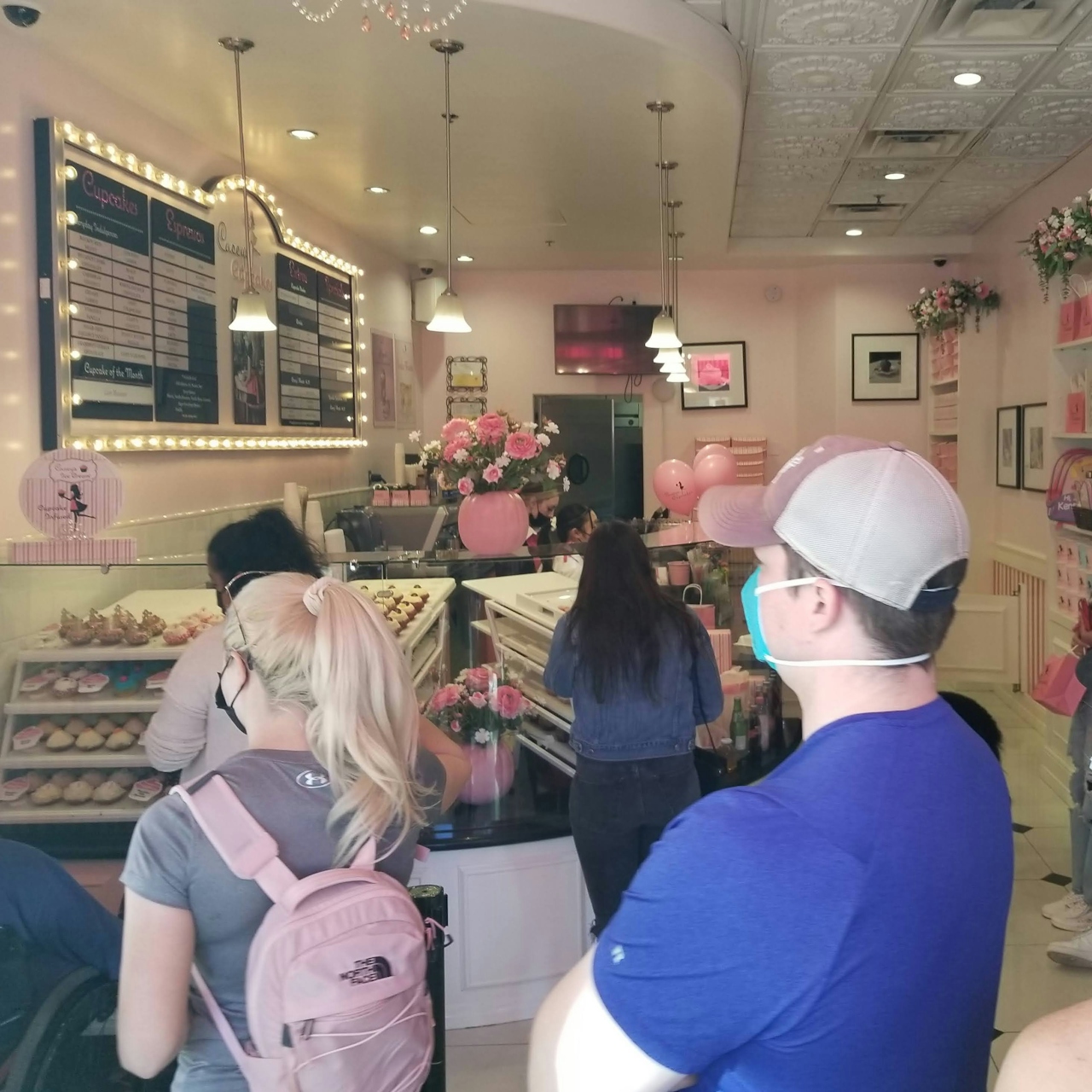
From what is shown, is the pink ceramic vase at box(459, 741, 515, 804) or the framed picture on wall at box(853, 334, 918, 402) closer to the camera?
the pink ceramic vase at box(459, 741, 515, 804)

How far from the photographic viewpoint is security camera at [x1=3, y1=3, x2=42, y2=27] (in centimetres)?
331

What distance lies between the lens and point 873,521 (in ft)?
3.38

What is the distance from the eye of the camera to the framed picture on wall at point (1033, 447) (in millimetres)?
6656

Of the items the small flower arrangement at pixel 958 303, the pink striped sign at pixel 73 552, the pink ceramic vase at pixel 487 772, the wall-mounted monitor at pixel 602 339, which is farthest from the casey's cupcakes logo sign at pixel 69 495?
the small flower arrangement at pixel 958 303

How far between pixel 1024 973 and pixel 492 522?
7.91 feet

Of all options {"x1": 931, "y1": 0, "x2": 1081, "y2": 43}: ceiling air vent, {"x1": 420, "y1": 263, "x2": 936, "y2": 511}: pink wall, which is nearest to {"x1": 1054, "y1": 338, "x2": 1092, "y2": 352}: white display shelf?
{"x1": 931, "y1": 0, "x2": 1081, "y2": 43}: ceiling air vent

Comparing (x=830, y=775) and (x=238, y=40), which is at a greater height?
(x=238, y=40)

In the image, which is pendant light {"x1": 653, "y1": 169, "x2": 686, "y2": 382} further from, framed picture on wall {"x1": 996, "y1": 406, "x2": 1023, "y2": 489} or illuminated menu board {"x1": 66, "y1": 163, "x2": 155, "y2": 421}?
illuminated menu board {"x1": 66, "y1": 163, "x2": 155, "y2": 421}

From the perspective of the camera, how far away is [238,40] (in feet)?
11.9

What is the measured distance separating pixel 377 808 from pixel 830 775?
781 mm

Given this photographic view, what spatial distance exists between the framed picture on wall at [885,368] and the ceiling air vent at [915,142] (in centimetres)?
310

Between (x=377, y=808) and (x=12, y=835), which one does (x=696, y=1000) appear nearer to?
(x=377, y=808)

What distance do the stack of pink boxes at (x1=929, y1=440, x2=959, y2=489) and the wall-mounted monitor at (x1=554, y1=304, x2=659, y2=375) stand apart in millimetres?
2480

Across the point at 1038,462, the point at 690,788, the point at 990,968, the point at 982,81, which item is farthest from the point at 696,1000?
the point at 1038,462
